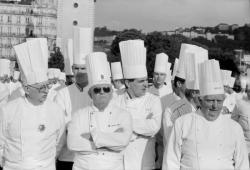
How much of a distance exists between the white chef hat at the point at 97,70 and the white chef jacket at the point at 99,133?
267mm

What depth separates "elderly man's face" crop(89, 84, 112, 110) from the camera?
6488mm

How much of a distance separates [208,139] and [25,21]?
101 m

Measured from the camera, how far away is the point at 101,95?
650 centimetres

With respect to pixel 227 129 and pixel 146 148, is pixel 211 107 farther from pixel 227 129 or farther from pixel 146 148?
pixel 146 148

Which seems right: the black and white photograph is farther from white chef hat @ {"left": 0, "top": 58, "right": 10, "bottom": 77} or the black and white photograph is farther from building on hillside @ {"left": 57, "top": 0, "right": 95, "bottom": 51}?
building on hillside @ {"left": 57, "top": 0, "right": 95, "bottom": 51}

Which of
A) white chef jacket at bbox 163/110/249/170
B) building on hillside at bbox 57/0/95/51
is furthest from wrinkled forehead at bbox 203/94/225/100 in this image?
building on hillside at bbox 57/0/95/51

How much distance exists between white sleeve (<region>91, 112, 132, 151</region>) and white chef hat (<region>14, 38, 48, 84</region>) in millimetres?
877

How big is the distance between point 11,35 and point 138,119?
99.2 meters

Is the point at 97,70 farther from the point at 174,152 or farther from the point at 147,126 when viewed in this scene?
the point at 174,152

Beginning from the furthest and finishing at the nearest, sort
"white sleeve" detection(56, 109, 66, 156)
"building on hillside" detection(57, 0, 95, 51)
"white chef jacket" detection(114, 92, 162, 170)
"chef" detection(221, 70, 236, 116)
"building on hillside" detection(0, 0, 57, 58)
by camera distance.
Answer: "building on hillside" detection(0, 0, 57, 58)
"building on hillside" detection(57, 0, 95, 51)
"chef" detection(221, 70, 236, 116)
"white chef jacket" detection(114, 92, 162, 170)
"white sleeve" detection(56, 109, 66, 156)

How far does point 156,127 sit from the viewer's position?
23.6 ft

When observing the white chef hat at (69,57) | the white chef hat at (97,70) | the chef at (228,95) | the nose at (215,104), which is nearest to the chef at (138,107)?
the white chef hat at (97,70)

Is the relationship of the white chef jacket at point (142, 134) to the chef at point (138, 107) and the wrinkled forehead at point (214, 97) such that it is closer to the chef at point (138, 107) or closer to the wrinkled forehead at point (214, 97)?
the chef at point (138, 107)

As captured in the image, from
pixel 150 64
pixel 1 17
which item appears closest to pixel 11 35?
pixel 1 17
